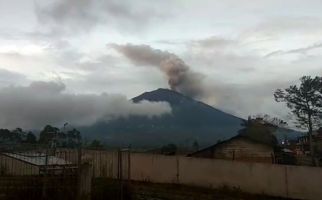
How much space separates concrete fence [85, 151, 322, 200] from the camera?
23.0 meters

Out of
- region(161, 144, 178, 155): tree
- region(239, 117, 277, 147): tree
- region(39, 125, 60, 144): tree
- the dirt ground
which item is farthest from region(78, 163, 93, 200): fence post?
region(239, 117, 277, 147): tree

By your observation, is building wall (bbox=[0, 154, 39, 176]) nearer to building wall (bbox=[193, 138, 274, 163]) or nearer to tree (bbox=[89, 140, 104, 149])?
tree (bbox=[89, 140, 104, 149])

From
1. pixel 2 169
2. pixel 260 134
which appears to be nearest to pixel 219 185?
pixel 2 169

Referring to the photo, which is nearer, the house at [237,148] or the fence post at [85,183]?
the fence post at [85,183]

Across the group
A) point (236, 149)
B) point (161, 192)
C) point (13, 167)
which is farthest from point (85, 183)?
point (236, 149)

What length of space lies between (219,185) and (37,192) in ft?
43.7

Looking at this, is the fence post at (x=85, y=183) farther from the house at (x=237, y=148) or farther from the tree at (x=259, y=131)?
the tree at (x=259, y=131)

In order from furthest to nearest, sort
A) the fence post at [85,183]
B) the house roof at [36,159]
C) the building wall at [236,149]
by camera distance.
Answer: the building wall at [236,149]
the house roof at [36,159]
the fence post at [85,183]

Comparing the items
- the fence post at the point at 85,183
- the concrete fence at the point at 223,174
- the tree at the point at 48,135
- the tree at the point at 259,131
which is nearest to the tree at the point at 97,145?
the concrete fence at the point at 223,174

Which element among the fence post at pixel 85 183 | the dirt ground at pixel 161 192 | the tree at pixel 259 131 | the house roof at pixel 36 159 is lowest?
the dirt ground at pixel 161 192

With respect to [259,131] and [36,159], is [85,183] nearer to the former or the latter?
[36,159]

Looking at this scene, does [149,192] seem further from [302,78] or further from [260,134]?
[302,78]

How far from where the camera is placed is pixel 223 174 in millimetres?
26516

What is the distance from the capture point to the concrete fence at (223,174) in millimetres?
23031
